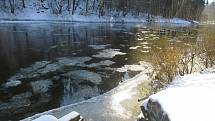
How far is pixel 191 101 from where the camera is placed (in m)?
6.11

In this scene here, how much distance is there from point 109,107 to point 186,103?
468cm

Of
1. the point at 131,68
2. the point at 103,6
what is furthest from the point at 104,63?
the point at 103,6

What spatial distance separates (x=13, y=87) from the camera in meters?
13.2

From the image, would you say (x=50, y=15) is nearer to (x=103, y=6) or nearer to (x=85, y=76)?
(x=103, y=6)

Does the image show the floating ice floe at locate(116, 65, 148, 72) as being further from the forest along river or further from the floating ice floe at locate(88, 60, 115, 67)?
the floating ice floe at locate(88, 60, 115, 67)

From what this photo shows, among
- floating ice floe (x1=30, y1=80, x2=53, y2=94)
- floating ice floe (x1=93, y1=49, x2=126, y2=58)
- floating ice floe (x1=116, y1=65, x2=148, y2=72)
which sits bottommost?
floating ice floe (x1=116, y1=65, x2=148, y2=72)

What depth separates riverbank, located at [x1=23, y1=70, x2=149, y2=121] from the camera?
953 cm

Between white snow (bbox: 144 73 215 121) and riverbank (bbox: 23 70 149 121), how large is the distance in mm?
2653

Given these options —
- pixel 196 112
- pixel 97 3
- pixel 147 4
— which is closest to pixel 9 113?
pixel 196 112

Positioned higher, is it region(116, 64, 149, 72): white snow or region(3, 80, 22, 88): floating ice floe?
region(3, 80, 22, 88): floating ice floe

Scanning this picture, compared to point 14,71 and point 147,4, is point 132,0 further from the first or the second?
point 14,71

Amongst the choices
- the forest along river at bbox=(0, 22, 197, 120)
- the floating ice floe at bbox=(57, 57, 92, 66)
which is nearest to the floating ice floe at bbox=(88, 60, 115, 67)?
the forest along river at bbox=(0, 22, 197, 120)

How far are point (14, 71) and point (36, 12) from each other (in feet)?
153

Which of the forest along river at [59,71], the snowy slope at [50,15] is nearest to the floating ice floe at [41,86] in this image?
the forest along river at [59,71]
